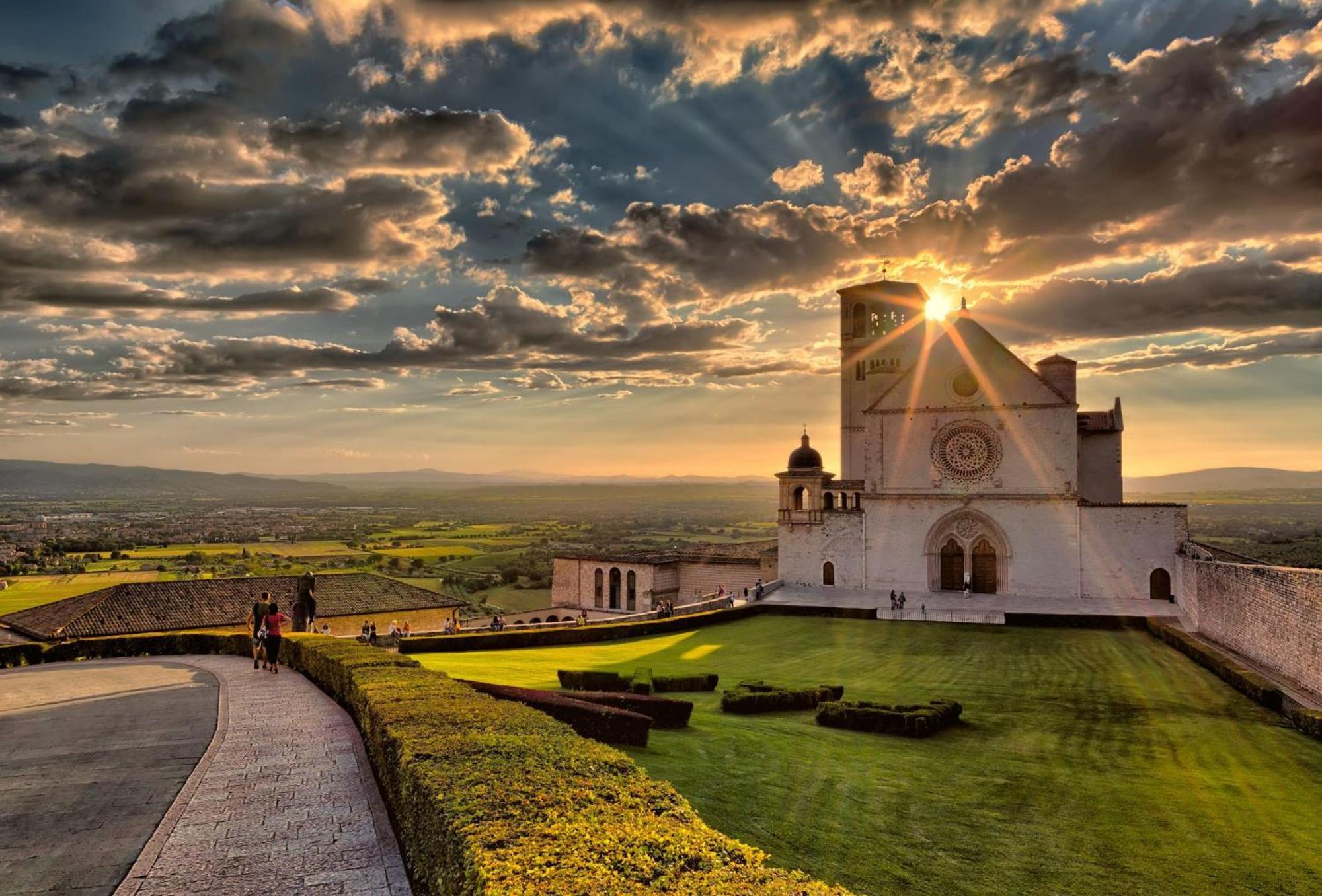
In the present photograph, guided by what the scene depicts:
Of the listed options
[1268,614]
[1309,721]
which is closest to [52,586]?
[1268,614]

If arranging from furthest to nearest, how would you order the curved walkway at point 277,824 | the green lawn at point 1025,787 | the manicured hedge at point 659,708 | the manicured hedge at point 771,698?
the manicured hedge at point 771,698
the manicured hedge at point 659,708
the green lawn at point 1025,787
the curved walkway at point 277,824

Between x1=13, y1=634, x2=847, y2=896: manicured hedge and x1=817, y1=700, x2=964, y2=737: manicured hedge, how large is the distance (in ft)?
24.8

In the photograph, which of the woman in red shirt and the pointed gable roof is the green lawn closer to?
the woman in red shirt

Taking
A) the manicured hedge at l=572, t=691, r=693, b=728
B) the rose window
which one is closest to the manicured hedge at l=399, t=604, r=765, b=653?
the rose window

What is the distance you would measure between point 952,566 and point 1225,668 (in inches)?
877

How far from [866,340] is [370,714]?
164 ft

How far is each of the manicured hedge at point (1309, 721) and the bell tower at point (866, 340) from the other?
3639 centimetres

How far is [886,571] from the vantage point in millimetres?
44938

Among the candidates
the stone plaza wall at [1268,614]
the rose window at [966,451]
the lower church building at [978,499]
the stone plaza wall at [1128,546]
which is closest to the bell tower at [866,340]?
the lower church building at [978,499]

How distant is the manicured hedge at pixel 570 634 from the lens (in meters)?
26.7

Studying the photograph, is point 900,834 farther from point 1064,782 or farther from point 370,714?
point 370,714

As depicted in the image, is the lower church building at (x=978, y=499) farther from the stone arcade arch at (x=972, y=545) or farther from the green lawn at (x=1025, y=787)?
the green lawn at (x=1025, y=787)

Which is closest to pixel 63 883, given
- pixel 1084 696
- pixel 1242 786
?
pixel 1242 786

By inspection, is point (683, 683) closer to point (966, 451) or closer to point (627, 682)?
point (627, 682)
